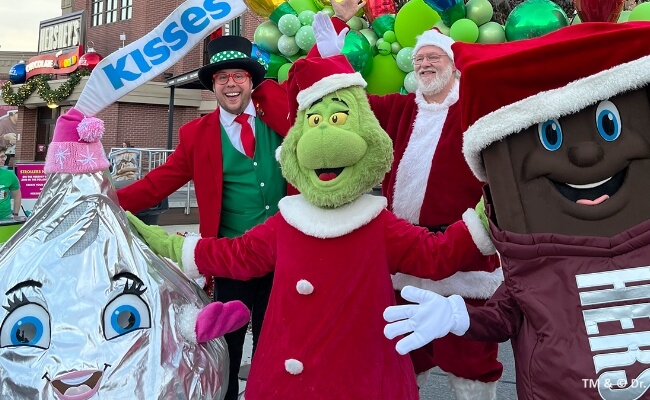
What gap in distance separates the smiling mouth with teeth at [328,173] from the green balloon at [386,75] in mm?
1639

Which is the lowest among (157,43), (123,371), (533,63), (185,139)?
(123,371)

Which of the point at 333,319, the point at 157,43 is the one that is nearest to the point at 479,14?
the point at 157,43

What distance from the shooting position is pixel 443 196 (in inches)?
98.5

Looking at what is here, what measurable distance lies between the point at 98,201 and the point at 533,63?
150cm

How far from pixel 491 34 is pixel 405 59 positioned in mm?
510

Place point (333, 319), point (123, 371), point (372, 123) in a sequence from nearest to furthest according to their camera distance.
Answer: point (123, 371) → point (333, 319) → point (372, 123)

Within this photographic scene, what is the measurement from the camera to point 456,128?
2.48 metres

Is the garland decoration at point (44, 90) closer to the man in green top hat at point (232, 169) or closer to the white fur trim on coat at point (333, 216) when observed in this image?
the man in green top hat at point (232, 169)

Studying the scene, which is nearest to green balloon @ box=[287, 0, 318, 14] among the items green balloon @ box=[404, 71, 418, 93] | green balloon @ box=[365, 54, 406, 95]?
green balloon @ box=[365, 54, 406, 95]

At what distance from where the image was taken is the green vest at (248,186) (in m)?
2.72

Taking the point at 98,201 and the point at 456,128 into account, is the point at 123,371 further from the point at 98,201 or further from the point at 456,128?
the point at 456,128

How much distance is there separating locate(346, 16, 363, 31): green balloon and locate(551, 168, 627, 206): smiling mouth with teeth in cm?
244

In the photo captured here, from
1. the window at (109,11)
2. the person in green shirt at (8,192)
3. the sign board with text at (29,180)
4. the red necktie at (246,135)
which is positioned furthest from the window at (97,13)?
the red necktie at (246,135)

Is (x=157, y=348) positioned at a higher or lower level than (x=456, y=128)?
lower
